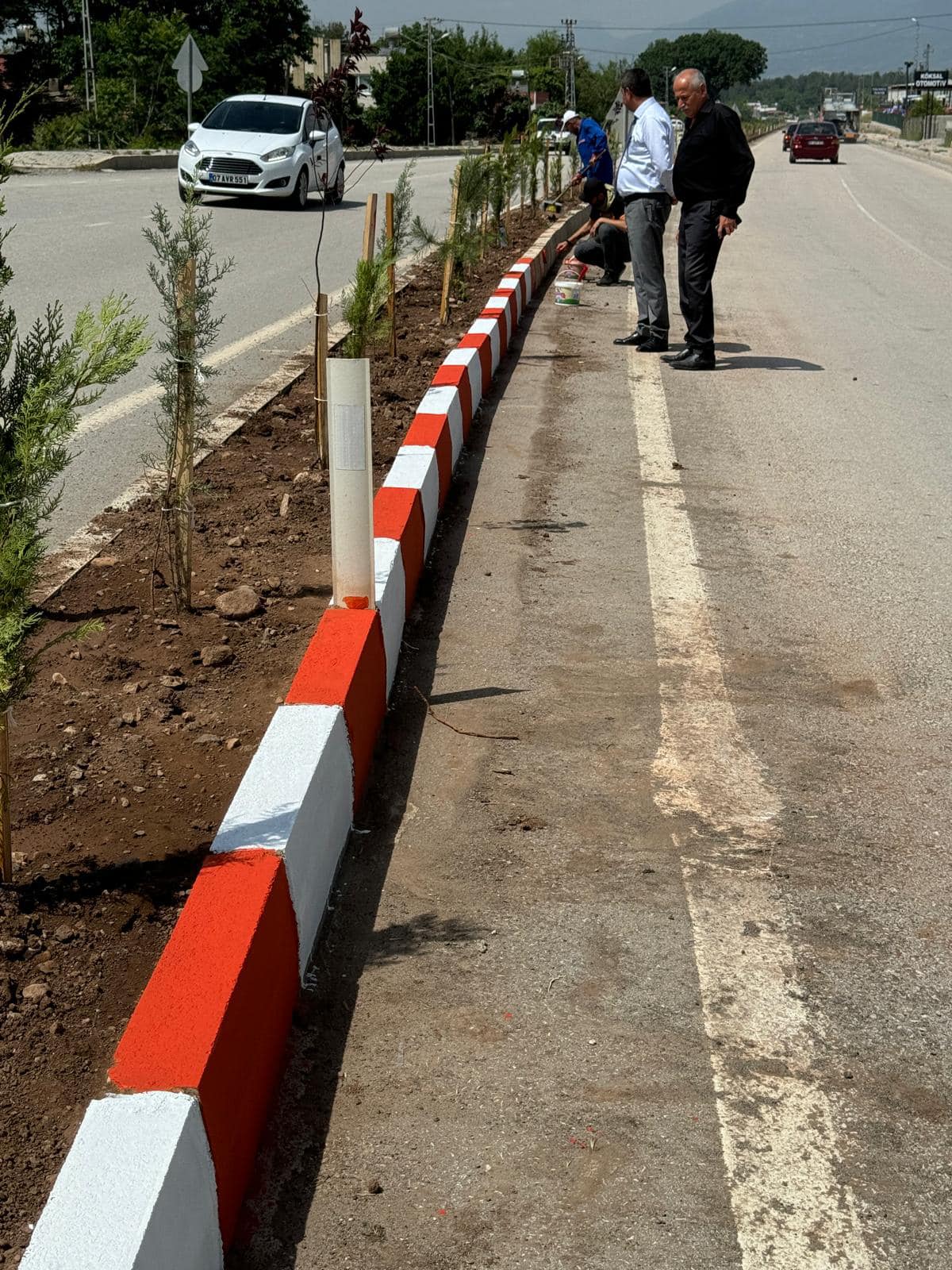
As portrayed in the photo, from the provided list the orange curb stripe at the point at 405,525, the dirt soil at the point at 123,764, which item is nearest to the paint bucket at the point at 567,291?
the dirt soil at the point at 123,764

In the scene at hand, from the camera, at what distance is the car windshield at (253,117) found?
23094mm

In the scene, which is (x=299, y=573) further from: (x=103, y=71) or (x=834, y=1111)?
(x=103, y=71)

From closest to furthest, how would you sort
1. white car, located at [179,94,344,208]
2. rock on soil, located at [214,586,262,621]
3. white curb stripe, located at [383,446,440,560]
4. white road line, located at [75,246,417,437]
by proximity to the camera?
rock on soil, located at [214,586,262,621] → white curb stripe, located at [383,446,440,560] → white road line, located at [75,246,417,437] → white car, located at [179,94,344,208]

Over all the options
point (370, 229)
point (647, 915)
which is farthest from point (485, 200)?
point (647, 915)

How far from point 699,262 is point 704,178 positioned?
0.56 m

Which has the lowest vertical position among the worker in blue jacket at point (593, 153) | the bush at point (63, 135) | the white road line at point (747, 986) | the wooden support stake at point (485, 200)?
the white road line at point (747, 986)

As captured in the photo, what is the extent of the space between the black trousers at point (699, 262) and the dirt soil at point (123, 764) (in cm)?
409

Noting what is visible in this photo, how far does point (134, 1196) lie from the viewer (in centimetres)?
201

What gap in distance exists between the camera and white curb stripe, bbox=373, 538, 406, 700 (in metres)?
4.59

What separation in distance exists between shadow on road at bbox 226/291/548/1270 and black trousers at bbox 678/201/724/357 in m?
5.95

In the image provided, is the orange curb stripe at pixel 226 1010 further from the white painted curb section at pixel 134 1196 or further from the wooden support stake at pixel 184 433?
the wooden support stake at pixel 184 433

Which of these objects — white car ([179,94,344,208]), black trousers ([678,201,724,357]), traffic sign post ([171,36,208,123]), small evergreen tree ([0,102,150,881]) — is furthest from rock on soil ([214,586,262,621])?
traffic sign post ([171,36,208,123])

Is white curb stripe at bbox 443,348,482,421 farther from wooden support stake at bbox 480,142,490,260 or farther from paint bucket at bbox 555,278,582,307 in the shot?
wooden support stake at bbox 480,142,490,260

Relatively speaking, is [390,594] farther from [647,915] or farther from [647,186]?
[647,186]
